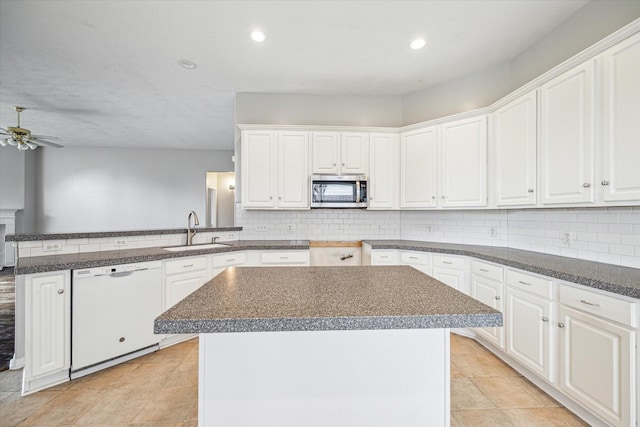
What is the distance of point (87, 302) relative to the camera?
7.14 ft

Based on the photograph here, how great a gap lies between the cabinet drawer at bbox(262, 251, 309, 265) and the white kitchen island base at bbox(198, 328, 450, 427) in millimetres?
2175

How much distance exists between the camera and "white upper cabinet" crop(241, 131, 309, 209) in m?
3.44

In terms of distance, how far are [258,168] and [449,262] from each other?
2.44 m

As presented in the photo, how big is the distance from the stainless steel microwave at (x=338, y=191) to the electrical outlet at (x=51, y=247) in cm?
248

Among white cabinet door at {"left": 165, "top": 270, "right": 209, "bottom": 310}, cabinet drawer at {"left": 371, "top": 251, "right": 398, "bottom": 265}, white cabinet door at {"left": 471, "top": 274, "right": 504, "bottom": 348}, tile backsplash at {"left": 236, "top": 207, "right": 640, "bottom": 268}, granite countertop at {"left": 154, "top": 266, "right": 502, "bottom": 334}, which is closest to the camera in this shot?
granite countertop at {"left": 154, "top": 266, "right": 502, "bottom": 334}

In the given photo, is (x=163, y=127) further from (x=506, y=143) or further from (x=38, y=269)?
(x=506, y=143)

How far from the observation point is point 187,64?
307cm

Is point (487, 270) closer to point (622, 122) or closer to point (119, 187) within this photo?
point (622, 122)

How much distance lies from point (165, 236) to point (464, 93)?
3.94 m

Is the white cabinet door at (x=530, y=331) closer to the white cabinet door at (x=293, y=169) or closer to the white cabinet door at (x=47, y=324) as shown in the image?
the white cabinet door at (x=293, y=169)

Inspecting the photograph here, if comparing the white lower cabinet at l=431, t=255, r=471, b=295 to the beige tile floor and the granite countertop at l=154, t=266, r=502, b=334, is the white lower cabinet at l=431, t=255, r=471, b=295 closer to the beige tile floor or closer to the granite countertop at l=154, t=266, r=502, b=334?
the beige tile floor

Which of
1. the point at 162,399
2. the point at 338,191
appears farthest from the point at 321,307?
the point at 338,191

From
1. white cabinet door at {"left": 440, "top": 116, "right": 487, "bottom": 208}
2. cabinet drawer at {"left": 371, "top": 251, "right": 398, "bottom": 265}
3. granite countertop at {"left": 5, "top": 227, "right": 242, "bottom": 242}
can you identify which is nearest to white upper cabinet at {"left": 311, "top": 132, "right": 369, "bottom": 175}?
white cabinet door at {"left": 440, "top": 116, "right": 487, "bottom": 208}

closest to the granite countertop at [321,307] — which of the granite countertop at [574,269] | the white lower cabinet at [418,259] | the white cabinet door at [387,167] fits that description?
the granite countertop at [574,269]
